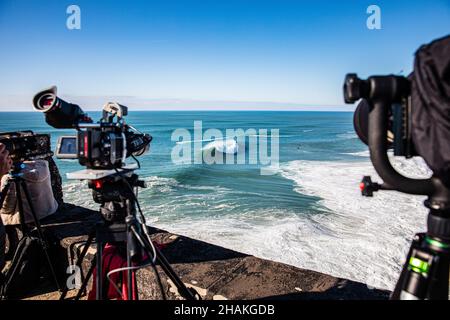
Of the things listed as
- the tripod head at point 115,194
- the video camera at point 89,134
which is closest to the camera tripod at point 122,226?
the tripod head at point 115,194

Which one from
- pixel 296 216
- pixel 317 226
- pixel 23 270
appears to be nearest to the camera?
pixel 23 270

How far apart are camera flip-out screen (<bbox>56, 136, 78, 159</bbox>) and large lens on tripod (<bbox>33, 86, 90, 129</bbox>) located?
0.11m

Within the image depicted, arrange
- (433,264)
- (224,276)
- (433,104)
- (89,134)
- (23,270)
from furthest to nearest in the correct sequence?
(23,270)
(224,276)
(89,134)
(433,264)
(433,104)

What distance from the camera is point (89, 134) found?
5.45ft

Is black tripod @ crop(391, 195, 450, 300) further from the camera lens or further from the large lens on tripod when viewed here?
the camera lens

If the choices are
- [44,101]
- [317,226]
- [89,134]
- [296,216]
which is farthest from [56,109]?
[296,216]

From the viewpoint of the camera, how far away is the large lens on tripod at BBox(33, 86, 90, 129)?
5.79ft

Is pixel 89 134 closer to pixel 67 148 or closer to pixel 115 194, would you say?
pixel 67 148

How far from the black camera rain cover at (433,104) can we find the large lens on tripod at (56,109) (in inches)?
74.0

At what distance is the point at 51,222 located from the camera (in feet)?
12.5

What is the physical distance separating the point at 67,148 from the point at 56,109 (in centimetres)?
25

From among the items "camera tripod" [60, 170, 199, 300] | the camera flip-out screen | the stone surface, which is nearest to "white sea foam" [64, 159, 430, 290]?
the stone surface

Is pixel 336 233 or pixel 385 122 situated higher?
pixel 385 122
